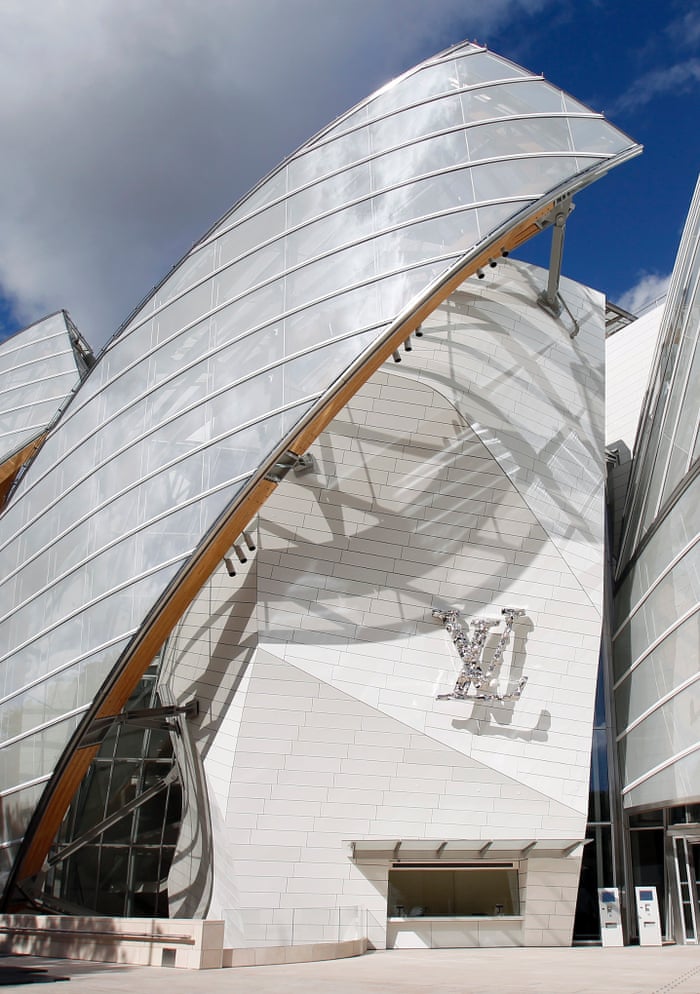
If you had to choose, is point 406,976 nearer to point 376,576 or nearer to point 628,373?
point 376,576

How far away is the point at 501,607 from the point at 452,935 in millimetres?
6882

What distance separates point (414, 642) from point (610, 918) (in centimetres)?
705

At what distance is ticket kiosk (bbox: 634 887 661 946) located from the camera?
17.5m

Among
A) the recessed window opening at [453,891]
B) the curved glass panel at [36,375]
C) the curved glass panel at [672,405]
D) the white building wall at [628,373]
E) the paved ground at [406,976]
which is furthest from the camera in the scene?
the curved glass panel at [36,375]

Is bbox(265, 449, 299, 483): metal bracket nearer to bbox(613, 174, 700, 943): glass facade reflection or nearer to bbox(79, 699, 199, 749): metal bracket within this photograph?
bbox(79, 699, 199, 749): metal bracket

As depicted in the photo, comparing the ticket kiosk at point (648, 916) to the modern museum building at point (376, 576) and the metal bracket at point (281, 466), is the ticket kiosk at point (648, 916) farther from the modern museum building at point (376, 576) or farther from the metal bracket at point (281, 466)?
the metal bracket at point (281, 466)

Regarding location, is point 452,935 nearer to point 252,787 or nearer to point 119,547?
point 252,787

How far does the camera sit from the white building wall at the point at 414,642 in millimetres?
17109

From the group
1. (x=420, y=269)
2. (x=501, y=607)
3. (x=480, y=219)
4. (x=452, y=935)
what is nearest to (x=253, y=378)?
(x=420, y=269)

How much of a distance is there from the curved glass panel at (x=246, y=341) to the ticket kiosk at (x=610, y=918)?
11299 millimetres

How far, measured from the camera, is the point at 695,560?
51.7 ft

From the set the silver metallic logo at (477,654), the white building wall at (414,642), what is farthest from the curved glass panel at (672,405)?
the silver metallic logo at (477,654)

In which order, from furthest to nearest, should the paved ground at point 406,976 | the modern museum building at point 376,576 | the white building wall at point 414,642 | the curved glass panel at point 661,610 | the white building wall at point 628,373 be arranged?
the white building wall at point 628,373 < the white building wall at point 414,642 < the modern museum building at point 376,576 < the curved glass panel at point 661,610 < the paved ground at point 406,976

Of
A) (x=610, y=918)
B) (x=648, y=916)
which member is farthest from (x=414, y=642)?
(x=648, y=916)
